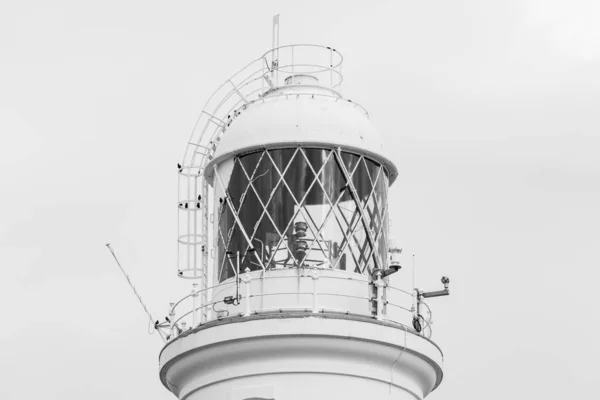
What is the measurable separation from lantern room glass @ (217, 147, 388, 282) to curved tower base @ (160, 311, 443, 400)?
4.32 ft

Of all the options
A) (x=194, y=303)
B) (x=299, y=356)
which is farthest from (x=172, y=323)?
(x=299, y=356)

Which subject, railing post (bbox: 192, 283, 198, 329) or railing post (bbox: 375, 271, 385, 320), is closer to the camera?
railing post (bbox: 375, 271, 385, 320)

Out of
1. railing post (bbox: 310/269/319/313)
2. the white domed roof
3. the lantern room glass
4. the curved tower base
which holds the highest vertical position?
the white domed roof

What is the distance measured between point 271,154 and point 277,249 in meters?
1.57

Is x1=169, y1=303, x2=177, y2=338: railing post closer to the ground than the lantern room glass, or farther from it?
closer to the ground

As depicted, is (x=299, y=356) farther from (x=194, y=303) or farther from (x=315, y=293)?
(x=194, y=303)

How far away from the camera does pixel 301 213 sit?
23.5m

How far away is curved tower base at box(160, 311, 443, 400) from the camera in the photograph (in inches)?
872

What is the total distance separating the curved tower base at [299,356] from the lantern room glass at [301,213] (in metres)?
1.32

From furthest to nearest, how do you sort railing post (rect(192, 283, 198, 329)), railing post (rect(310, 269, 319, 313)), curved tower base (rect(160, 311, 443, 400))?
1. railing post (rect(192, 283, 198, 329))
2. railing post (rect(310, 269, 319, 313))
3. curved tower base (rect(160, 311, 443, 400))

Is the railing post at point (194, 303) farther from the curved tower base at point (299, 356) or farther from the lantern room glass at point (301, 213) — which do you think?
the lantern room glass at point (301, 213)

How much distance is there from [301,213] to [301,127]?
143cm

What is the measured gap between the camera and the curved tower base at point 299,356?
22.1m

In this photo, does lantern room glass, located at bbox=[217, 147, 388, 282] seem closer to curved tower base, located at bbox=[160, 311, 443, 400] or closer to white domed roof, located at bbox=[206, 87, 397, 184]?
white domed roof, located at bbox=[206, 87, 397, 184]
